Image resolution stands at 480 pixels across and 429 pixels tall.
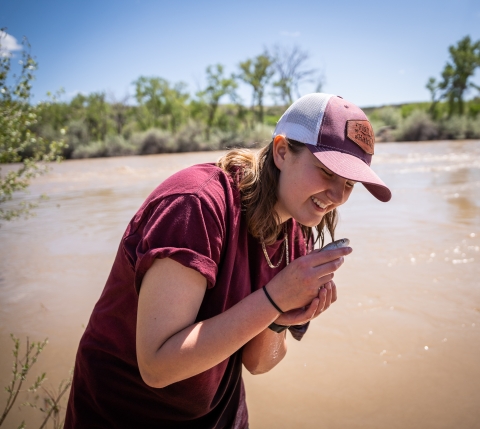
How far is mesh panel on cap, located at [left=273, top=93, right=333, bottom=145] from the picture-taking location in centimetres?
121

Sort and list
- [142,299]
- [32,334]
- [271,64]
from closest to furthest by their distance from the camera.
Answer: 1. [142,299]
2. [32,334]
3. [271,64]

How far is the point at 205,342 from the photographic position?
0.99m

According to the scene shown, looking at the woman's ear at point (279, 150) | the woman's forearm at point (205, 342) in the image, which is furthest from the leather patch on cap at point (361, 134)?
the woman's forearm at point (205, 342)

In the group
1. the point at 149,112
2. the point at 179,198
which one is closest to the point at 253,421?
the point at 179,198

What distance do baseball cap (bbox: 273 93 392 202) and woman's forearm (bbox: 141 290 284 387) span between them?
1.56 ft

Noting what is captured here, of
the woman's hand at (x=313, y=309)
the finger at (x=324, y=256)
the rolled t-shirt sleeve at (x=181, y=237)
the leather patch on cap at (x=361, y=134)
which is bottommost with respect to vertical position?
the woman's hand at (x=313, y=309)

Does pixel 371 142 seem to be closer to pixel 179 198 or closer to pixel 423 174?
pixel 179 198

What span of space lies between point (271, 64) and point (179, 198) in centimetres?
3748

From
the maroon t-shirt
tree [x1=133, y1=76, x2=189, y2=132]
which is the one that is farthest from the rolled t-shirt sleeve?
tree [x1=133, y1=76, x2=189, y2=132]

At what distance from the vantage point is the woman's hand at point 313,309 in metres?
1.17

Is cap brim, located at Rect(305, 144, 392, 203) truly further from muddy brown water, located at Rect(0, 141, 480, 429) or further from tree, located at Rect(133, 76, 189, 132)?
tree, located at Rect(133, 76, 189, 132)

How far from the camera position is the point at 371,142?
1.30m

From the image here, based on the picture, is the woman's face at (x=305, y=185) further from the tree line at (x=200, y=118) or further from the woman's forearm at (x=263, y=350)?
the tree line at (x=200, y=118)

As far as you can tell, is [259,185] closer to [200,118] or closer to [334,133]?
[334,133]
